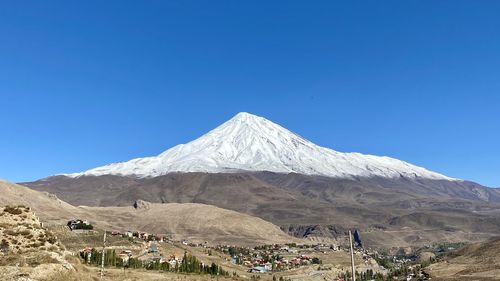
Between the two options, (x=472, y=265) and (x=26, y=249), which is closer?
(x=26, y=249)

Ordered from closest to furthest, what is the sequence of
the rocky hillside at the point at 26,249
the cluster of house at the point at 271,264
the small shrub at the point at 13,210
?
the rocky hillside at the point at 26,249
the small shrub at the point at 13,210
the cluster of house at the point at 271,264

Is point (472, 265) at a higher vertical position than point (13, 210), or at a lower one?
lower

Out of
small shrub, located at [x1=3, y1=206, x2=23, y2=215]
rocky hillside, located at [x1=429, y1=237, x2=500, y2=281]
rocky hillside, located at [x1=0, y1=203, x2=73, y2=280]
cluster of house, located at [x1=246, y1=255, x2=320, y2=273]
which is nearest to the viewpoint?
rocky hillside, located at [x1=0, y1=203, x2=73, y2=280]

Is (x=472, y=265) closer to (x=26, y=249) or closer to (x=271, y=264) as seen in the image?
(x=271, y=264)

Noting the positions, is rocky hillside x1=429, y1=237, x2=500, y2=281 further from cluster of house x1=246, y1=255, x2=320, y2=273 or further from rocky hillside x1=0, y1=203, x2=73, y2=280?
rocky hillside x1=0, y1=203, x2=73, y2=280

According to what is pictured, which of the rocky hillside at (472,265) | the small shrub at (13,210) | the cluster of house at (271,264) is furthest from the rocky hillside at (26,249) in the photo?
the cluster of house at (271,264)

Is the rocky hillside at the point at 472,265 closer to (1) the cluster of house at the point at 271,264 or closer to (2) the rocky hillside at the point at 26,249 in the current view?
(1) the cluster of house at the point at 271,264

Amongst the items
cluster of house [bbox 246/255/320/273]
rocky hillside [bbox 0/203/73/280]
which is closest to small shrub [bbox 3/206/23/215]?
rocky hillside [bbox 0/203/73/280]

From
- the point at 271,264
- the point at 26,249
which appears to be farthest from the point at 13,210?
the point at 271,264

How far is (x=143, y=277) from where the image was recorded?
233 ft

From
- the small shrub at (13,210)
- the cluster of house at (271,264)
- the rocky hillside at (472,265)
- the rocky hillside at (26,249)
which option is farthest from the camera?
the cluster of house at (271,264)

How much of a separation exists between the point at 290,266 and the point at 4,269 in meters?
154

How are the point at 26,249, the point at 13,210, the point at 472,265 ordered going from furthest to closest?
the point at 472,265
the point at 13,210
the point at 26,249

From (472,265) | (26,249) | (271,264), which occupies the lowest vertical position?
(271,264)
